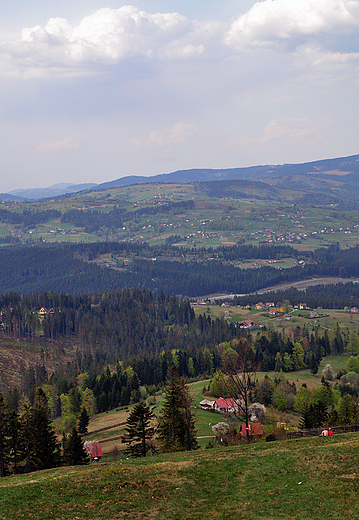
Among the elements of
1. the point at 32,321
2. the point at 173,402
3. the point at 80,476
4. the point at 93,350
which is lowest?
the point at 93,350

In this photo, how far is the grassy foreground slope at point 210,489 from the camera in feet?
97.2

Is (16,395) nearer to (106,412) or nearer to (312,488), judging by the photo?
(106,412)

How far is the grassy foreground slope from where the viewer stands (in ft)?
97.2

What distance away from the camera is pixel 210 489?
112ft

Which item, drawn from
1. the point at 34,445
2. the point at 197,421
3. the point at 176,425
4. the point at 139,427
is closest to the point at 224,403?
the point at 197,421

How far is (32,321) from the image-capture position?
652 ft

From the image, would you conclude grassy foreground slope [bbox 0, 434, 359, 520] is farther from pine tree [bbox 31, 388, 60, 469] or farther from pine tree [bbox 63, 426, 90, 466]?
pine tree [bbox 63, 426, 90, 466]

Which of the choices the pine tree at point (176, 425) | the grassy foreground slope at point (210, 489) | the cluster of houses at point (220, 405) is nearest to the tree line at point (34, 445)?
the pine tree at point (176, 425)

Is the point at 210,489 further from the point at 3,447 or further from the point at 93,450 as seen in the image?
the point at 93,450

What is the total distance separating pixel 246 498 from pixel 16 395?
102m

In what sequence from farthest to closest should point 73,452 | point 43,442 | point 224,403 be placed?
point 224,403 → point 73,452 → point 43,442

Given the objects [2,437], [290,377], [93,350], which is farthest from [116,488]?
[93,350]

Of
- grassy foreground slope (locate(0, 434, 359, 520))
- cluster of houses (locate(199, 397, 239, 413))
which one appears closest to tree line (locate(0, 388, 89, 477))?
grassy foreground slope (locate(0, 434, 359, 520))

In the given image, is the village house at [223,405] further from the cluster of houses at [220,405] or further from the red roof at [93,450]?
the red roof at [93,450]
